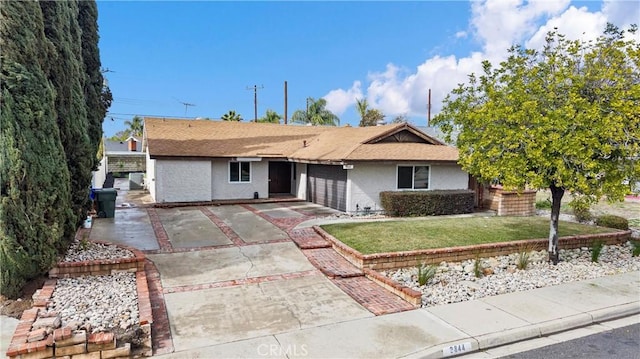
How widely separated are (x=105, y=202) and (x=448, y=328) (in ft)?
41.1

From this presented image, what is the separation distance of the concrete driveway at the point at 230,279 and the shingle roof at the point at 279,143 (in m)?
4.26

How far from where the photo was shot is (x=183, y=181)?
17625 mm

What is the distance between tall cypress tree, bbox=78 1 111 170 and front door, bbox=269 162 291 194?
10.3 metres

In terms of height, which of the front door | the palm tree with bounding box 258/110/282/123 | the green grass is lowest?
the green grass

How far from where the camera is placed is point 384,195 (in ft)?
49.3

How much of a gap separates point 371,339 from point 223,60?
21.5 m

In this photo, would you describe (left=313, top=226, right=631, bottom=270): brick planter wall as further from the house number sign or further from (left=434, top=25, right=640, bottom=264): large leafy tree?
the house number sign

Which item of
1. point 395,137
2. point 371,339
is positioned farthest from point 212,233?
point 395,137

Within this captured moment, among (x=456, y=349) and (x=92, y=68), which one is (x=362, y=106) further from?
(x=456, y=349)

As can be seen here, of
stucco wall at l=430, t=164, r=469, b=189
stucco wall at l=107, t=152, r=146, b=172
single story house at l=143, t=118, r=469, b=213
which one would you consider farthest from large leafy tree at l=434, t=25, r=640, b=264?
stucco wall at l=107, t=152, r=146, b=172

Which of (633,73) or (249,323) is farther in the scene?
(633,73)

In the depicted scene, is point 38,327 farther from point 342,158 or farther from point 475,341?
point 342,158

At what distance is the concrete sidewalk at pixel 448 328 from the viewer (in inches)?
199

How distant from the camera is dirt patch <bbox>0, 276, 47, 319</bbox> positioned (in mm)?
5965
